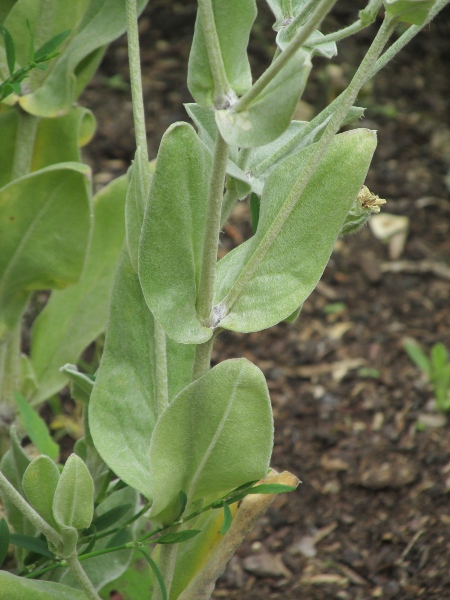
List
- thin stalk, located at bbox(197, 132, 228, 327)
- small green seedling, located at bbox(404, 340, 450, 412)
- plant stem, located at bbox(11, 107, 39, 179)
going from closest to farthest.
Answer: thin stalk, located at bbox(197, 132, 228, 327), plant stem, located at bbox(11, 107, 39, 179), small green seedling, located at bbox(404, 340, 450, 412)

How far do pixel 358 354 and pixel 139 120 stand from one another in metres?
1.23

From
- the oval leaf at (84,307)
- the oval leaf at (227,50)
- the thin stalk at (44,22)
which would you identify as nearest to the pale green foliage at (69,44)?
the thin stalk at (44,22)

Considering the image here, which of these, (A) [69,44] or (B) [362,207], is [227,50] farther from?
(A) [69,44]

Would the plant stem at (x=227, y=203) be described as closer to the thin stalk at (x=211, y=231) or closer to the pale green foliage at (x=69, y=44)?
the thin stalk at (x=211, y=231)

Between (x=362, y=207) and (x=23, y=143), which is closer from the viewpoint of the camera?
(x=362, y=207)

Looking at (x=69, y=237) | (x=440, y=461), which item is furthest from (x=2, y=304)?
(x=440, y=461)

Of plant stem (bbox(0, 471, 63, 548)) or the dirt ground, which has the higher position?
plant stem (bbox(0, 471, 63, 548))

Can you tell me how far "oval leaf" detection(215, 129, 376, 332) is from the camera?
2.51ft

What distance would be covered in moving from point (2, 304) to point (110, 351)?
321 millimetres

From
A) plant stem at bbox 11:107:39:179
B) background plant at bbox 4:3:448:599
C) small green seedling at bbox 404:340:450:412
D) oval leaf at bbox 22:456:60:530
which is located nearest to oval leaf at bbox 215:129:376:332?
background plant at bbox 4:3:448:599

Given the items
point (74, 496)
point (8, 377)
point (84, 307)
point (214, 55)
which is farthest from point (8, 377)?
point (214, 55)

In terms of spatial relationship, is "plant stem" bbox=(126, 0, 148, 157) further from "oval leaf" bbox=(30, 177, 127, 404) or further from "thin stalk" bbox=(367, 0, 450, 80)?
"oval leaf" bbox=(30, 177, 127, 404)

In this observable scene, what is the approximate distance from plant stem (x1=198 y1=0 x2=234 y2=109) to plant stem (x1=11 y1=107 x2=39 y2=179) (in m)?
0.51

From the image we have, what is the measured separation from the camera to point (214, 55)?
25.9 inches
